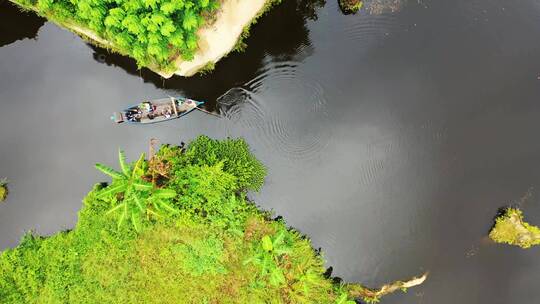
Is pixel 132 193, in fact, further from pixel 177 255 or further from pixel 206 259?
pixel 206 259

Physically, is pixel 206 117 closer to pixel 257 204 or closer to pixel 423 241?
pixel 257 204

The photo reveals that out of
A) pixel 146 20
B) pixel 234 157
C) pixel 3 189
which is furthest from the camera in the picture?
pixel 3 189

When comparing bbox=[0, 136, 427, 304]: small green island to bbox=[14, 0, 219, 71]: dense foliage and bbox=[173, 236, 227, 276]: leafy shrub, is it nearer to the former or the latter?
bbox=[173, 236, 227, 276]: leafy shrub

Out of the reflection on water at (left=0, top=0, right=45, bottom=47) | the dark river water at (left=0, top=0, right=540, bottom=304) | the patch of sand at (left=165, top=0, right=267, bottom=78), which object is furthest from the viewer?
the reflection on water at (left=0, top=0, right=45, bottom=47)

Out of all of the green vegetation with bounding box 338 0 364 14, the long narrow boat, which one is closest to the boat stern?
the long narrow boat

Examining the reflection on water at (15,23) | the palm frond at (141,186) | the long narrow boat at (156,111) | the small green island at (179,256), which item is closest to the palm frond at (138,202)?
the palm frond at (141,186)

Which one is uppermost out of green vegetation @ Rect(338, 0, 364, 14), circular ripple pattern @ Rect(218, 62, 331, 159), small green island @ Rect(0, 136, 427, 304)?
green vegetation @ Rect(338, 0, 364, 14)

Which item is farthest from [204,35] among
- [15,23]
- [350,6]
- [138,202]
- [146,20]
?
[15,23]

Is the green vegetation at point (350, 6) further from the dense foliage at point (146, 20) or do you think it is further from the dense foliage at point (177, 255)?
the dense foliage at point (177, 255)
